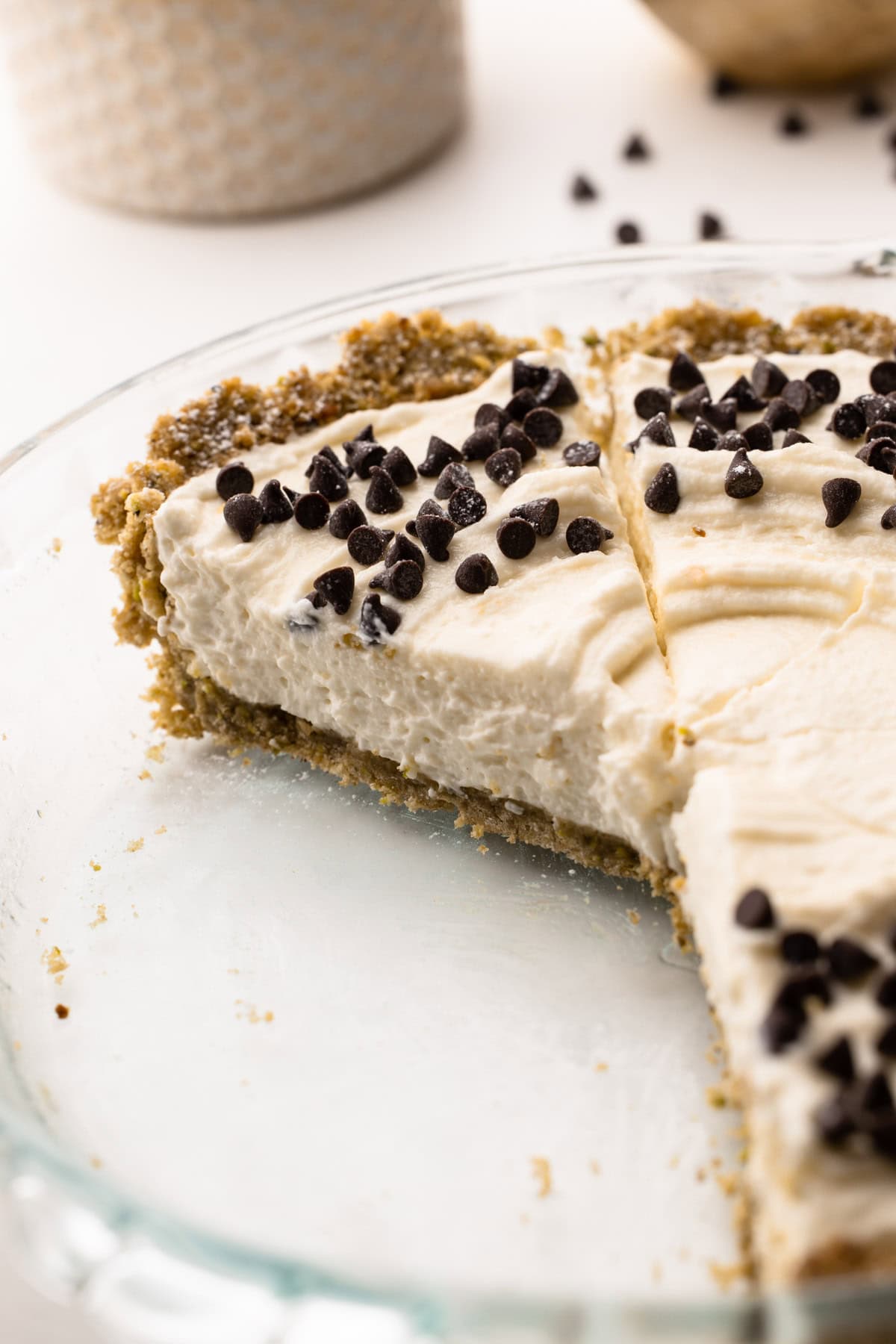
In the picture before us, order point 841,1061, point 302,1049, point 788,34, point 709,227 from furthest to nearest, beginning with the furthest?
point 788,34 < point 709,227 < point 302,1049 < point 841,1061

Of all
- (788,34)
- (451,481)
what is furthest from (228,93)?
(451,481)

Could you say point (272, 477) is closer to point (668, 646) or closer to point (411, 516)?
point (411, 516)

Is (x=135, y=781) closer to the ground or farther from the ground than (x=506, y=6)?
closer to the ground

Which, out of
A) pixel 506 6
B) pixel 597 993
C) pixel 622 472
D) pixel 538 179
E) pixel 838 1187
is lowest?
pixel 597 993

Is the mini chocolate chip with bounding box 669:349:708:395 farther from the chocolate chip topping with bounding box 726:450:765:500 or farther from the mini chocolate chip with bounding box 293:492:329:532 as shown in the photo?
the mini chocolate chip with bounding box 293:492:329:532

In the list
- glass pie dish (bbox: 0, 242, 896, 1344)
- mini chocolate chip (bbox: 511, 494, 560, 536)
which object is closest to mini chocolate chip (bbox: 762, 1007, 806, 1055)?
glass pie dish (bbox: 0, 242, 896, 1344)

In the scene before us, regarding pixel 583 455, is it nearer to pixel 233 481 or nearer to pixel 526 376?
pixel 526 376

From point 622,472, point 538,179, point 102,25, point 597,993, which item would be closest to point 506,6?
point 538,179
